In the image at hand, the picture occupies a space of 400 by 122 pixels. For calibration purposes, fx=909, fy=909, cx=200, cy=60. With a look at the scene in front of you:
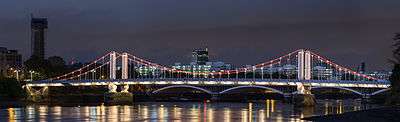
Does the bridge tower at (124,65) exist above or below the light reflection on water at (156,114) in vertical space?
above

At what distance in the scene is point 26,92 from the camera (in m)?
152

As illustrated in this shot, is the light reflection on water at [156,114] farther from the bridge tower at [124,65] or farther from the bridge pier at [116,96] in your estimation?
the bridge tower at [124,65]

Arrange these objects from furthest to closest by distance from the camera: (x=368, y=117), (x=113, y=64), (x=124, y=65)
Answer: (x=113, y=64) → (x=124, y=65) → (x=368, y=117)

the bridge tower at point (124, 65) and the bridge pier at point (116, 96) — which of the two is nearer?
the bridge pier at point (116, 96)

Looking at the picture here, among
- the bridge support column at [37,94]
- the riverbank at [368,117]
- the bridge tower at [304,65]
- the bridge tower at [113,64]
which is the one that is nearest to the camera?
the riverbank at [368,117]

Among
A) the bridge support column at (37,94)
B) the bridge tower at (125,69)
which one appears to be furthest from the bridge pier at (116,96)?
the bridge support column at (37,94)

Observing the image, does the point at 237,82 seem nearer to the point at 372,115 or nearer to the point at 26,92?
the point at 26,92

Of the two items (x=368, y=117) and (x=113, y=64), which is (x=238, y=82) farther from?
(x=368, y=117)

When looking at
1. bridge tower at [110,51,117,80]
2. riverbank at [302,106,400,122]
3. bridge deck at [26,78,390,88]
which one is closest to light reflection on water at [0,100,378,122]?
riverbank at [302,106,400,122]

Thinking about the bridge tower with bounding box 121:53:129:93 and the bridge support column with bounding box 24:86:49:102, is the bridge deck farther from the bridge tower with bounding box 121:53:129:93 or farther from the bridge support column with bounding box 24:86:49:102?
the bridge tower with bounding box 121:53:129:93

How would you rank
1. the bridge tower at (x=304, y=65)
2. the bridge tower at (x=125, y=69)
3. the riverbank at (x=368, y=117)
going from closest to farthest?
the riverbank at (x=368, y=117) < the bridge tower at (x=304, y=65) < the bridge tower at (x=125, y=69)

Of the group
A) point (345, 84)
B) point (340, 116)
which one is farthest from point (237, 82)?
point (340, 116)

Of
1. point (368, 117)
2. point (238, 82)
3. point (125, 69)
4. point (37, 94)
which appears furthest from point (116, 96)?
point (368, 117)

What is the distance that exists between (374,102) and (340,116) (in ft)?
207
